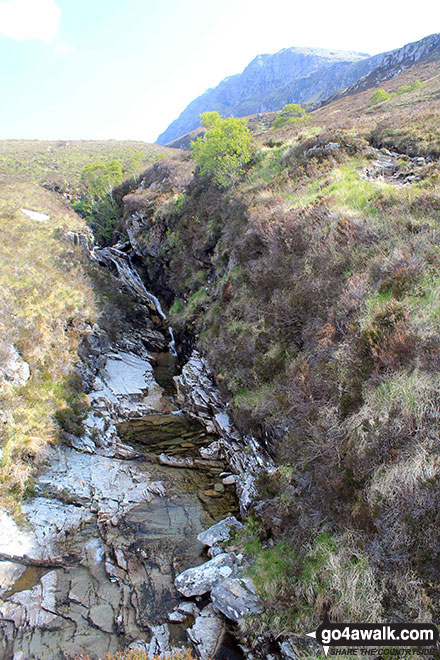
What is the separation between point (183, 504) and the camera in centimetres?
1009

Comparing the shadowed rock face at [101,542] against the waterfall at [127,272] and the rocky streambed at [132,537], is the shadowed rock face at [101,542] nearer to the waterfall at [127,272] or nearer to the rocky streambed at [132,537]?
the rocky streambed at [132,537]

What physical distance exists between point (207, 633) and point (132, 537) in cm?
340

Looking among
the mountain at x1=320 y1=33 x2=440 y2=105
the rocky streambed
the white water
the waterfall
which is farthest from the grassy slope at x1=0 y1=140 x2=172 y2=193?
the rocky streambed

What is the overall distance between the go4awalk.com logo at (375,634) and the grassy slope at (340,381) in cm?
12

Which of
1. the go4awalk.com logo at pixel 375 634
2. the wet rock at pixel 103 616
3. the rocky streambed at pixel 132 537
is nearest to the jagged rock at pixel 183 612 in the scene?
the rocky streambed at pixel 132 537

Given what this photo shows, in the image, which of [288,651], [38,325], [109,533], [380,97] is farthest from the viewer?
[380,97]

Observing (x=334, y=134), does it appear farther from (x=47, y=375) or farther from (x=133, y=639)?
(x=133, y=639)

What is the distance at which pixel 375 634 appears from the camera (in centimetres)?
454

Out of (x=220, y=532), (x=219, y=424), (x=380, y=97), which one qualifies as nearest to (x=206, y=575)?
(x=220, y=532)

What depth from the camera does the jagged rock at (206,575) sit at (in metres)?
6.91

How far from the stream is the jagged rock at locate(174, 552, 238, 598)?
28 cm

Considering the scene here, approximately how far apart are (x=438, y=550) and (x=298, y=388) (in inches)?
159

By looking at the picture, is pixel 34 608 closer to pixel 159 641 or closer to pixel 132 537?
pixel 132 537

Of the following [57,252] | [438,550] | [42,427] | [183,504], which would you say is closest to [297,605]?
[438,550]
